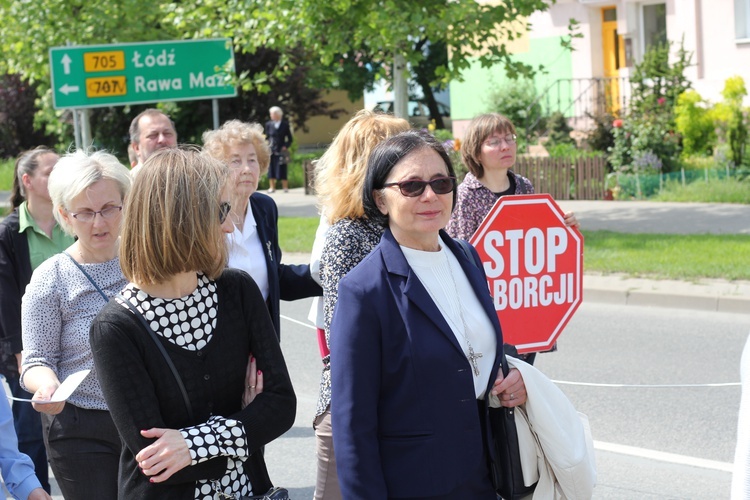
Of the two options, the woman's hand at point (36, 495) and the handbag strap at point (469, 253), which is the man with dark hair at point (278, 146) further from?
the woman's hand at point (36, 495)

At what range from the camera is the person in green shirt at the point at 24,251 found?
479cm

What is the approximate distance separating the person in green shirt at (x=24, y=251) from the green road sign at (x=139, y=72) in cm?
995

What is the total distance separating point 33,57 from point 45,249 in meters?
17.4

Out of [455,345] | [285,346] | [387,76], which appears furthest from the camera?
[387,76]

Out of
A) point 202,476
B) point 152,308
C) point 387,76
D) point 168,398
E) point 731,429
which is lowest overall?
point 731,429

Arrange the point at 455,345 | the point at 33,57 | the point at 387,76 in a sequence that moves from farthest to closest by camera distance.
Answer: the point at 33,57 → the point at 387,76 → the point at 455,345

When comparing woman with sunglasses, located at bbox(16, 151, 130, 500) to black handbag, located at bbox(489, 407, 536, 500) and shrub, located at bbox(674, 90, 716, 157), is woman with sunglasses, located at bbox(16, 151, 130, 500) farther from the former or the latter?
shrub, located at bbox(674, 90, 716, 157)

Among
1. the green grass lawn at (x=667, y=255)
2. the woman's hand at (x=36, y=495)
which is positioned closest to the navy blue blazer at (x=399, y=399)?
the woman's hand at (x=36, y=495)

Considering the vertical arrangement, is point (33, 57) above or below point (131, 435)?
above

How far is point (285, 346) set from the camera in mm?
9047

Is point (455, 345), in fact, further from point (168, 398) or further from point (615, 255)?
point (615, 255)

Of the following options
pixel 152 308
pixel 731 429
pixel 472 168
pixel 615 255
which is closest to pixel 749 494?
pixel 152 308

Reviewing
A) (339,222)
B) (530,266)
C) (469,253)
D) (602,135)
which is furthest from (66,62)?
(469,253)

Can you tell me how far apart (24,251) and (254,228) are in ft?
3.95
